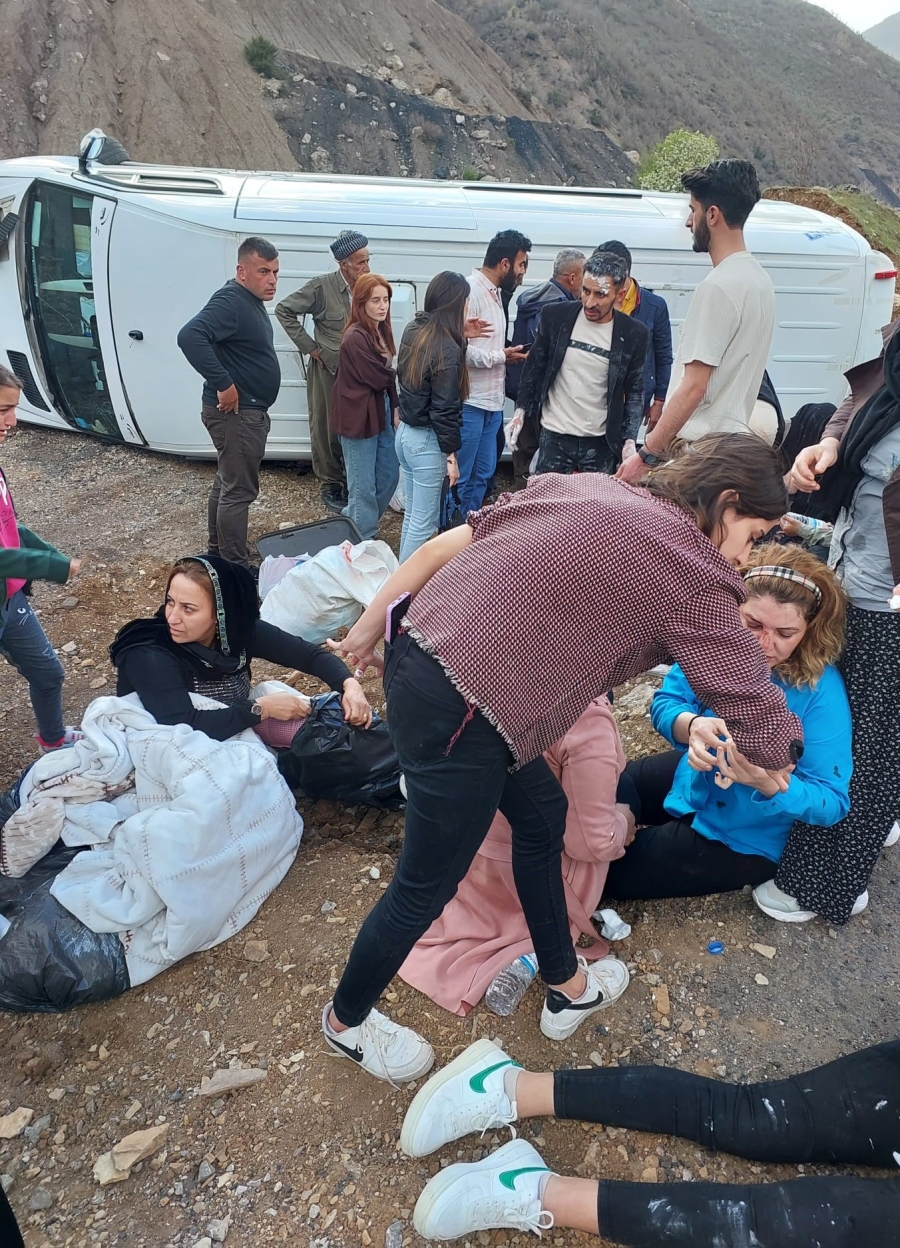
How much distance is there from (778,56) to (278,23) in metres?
45.3

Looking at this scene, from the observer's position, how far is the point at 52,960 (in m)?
2.21

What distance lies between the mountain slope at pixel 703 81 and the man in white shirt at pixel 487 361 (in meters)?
36.1

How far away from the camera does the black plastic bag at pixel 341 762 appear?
2861mm

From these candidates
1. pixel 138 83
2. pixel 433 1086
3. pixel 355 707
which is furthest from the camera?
pixel 138 83

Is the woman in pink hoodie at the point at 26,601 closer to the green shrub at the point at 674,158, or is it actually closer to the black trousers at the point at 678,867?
the black trousers at the point at 678,867

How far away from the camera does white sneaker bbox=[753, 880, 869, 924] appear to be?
2.40m

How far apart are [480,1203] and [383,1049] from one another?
0.41 meters

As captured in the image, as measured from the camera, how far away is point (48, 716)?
3.39 m

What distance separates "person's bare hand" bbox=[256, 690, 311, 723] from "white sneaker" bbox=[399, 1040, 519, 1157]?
1.32 metres

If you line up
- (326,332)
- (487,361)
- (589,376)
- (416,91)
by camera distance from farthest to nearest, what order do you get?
1. (416,91)
2. (326,332)
3. (487,361)
4. (589,376)

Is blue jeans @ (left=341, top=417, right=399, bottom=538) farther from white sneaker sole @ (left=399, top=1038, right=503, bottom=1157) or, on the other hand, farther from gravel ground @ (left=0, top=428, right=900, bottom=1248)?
white sneaker sole @ (left=399, top=1038, right=503, bottom=1157)

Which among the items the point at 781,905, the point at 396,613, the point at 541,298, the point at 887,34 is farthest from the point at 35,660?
the point at 887,34

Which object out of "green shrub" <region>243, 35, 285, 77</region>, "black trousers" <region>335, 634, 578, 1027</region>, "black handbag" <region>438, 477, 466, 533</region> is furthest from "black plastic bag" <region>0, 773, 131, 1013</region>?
"green shrub" <region>243, 35, 285, 77</region>

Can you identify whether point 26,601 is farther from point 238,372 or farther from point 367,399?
point 367,399
